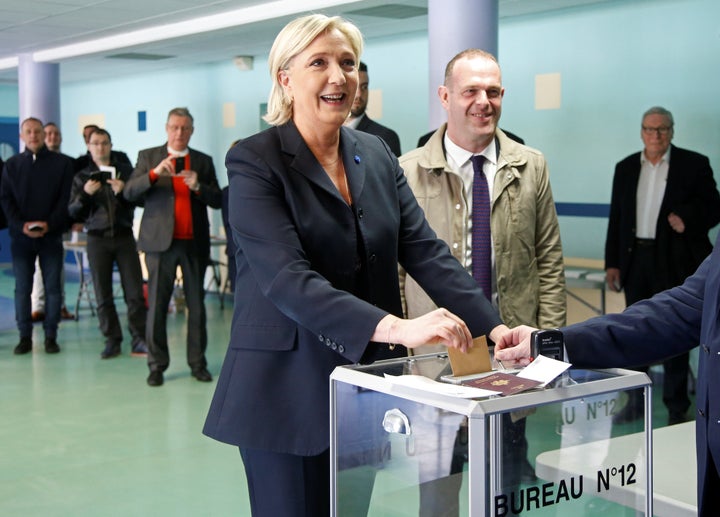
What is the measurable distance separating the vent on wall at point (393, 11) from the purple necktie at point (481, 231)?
15.4 ft

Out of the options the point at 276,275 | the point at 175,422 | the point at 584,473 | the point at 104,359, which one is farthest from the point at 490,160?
the point at 104,359

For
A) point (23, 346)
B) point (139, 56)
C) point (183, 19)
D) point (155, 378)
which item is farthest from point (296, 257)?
point (139, 56)

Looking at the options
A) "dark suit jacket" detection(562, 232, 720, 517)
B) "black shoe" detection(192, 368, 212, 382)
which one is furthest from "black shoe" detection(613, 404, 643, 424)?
"black shoe" detection(192, 368, 212, 382)

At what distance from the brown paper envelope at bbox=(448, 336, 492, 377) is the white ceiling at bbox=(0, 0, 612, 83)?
5833 mm

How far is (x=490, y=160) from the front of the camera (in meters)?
3.44

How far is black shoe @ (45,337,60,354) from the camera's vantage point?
7.96m

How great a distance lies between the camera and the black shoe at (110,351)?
7.77m

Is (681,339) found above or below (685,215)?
below

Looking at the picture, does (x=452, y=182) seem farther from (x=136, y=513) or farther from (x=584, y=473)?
(x=136, y=513)

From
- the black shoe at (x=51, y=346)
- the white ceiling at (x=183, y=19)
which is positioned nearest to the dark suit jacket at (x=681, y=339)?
the white ceiling at (x=183, y=19)

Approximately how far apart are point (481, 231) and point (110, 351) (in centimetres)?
510

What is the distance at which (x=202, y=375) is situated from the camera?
6855 millimetres

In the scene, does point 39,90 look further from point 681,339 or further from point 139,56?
point 681,339

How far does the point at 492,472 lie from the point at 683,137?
582 cm
